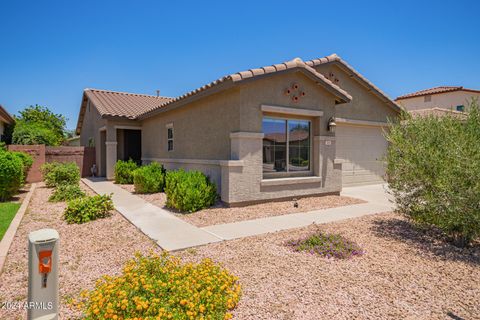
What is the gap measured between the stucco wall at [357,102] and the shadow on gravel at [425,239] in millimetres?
6331

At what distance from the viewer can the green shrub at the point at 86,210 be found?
6.86 meters

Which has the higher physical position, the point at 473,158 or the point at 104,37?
the point at 104,37

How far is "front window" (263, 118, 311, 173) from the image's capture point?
875 cm

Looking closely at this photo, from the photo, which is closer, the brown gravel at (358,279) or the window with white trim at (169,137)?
the brown gravel at (358,279)

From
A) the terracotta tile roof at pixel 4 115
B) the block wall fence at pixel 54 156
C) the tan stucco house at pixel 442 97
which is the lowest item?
the block wall fence at pixel 54 156

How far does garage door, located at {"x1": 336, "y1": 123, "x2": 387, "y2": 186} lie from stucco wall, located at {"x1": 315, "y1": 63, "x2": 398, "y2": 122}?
0.52m

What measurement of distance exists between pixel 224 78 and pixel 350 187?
796 cm

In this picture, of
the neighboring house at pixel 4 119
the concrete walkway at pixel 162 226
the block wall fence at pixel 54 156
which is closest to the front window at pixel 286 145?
the concrete walkway at pixel 162 226

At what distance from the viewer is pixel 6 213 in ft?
24.4

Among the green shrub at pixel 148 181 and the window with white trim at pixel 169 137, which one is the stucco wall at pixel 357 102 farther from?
the green shrub at pixel 148 181

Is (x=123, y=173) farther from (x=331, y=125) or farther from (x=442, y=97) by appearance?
(x=442, y=97)

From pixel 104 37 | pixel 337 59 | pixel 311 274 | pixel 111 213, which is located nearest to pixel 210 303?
pixel 311 274

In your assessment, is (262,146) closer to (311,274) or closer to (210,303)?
(311,274)

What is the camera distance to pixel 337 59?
40.1ft
